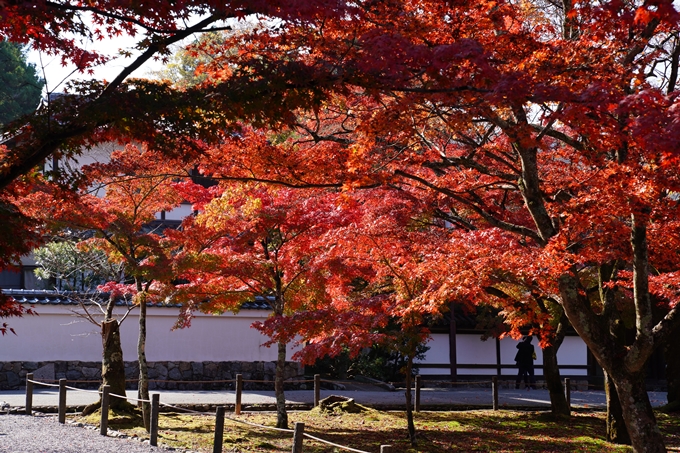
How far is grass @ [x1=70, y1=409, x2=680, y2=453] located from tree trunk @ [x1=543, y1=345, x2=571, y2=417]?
247 millimetres

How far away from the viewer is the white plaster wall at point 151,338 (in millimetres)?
19672

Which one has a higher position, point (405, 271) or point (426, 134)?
point (426, 134)

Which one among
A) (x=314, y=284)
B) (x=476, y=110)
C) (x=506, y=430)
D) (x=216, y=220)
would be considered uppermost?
(x=476, y=110)

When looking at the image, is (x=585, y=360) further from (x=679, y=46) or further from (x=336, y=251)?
(x=679, y=46)

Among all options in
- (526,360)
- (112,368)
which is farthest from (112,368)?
(526,360)

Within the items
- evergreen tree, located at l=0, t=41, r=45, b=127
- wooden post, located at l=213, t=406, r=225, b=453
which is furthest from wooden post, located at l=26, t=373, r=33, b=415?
evergreen tree, located at l=0, t=41, r=45, b=127

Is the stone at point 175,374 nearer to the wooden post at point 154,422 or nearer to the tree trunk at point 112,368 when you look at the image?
the tree trunk at point 112,368

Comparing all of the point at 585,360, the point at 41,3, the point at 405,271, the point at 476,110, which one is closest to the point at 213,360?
the point at 405,271

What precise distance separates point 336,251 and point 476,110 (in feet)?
15.3

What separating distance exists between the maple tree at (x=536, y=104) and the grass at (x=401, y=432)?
10.4 ft

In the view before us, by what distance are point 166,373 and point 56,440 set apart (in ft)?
31.1

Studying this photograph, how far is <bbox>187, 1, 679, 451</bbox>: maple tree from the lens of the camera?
700 cm

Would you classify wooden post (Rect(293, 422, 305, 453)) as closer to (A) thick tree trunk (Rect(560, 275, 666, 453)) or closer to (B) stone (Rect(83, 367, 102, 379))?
(A) thick tree trunk (Rect(560, 275, 666, 453))

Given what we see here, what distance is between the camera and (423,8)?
29.4 feet
